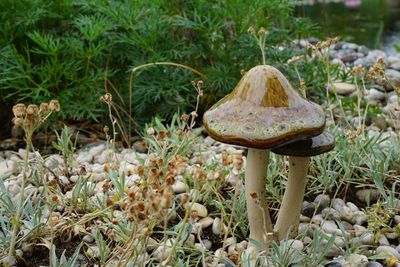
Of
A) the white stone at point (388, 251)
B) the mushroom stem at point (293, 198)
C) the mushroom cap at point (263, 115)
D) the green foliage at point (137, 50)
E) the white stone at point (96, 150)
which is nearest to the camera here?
the mushroom cap at point (263, 115)

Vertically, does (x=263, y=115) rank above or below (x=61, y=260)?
above

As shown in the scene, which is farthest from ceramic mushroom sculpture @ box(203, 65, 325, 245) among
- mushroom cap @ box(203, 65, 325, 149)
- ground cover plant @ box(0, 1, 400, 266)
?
ground cover plant @ box(0, 1, 400, 266)

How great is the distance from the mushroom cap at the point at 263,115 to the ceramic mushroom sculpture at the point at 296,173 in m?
0.14

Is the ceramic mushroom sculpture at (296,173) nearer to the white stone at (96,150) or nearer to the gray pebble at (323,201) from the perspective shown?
the gray pebble at (323,201)

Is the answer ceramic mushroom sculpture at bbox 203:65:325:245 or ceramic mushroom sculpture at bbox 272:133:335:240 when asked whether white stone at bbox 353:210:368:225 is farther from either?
ceramic mushroom sculpture at bbox 203:65:325:245

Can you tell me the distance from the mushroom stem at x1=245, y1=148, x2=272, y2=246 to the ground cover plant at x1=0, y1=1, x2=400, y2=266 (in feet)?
0.21

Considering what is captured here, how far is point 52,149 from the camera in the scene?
392 cm

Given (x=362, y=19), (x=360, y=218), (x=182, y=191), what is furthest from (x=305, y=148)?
(x=362, y=19)

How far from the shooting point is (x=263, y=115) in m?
1.97

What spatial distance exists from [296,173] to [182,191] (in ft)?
2.45

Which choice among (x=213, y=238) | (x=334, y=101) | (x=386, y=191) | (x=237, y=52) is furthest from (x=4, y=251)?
(x=334, y=101)

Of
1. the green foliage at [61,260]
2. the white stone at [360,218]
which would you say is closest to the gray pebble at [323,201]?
the white stone at [360,218]

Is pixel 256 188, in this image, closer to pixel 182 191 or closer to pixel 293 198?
pixel 293 198

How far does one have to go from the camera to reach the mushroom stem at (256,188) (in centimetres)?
212
